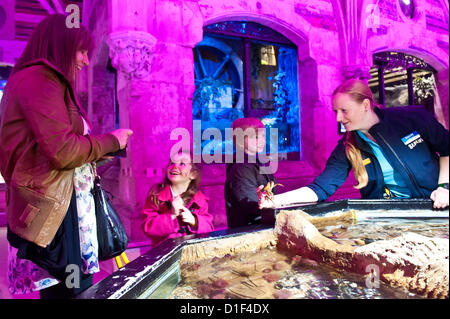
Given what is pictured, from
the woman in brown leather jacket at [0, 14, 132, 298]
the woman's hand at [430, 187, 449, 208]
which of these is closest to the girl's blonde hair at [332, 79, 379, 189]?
the woman's hand at [430, 187, 449, 208]

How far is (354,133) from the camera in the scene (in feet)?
Result: 6.52

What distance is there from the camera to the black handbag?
1488 millimetres

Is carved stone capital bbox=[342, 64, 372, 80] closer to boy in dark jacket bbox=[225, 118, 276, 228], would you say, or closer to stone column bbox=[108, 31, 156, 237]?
stone column bbox=[108, 31, 156, 237]

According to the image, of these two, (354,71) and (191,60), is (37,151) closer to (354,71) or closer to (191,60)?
(191,60)

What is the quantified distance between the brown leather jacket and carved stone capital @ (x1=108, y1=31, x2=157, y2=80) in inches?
112

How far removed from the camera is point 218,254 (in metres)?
1.33

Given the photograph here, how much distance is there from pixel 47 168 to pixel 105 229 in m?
0.40

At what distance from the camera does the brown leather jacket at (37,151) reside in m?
1.23

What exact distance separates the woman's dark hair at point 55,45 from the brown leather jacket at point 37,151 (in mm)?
88

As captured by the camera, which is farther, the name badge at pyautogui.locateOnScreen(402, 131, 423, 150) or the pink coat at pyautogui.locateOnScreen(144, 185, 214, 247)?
the pink coat at pyautogui.locateOnScreen(144, 185, 214, 247)

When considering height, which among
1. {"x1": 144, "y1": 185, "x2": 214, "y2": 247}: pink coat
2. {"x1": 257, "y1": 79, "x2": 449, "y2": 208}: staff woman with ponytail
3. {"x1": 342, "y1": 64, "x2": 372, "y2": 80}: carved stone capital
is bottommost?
{"x1": 144, "y1": 185, "x2": 214, "y2": 247}: pink coat

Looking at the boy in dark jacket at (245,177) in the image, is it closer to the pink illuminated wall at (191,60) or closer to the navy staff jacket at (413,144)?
the navy staff jacket at (413,144)
